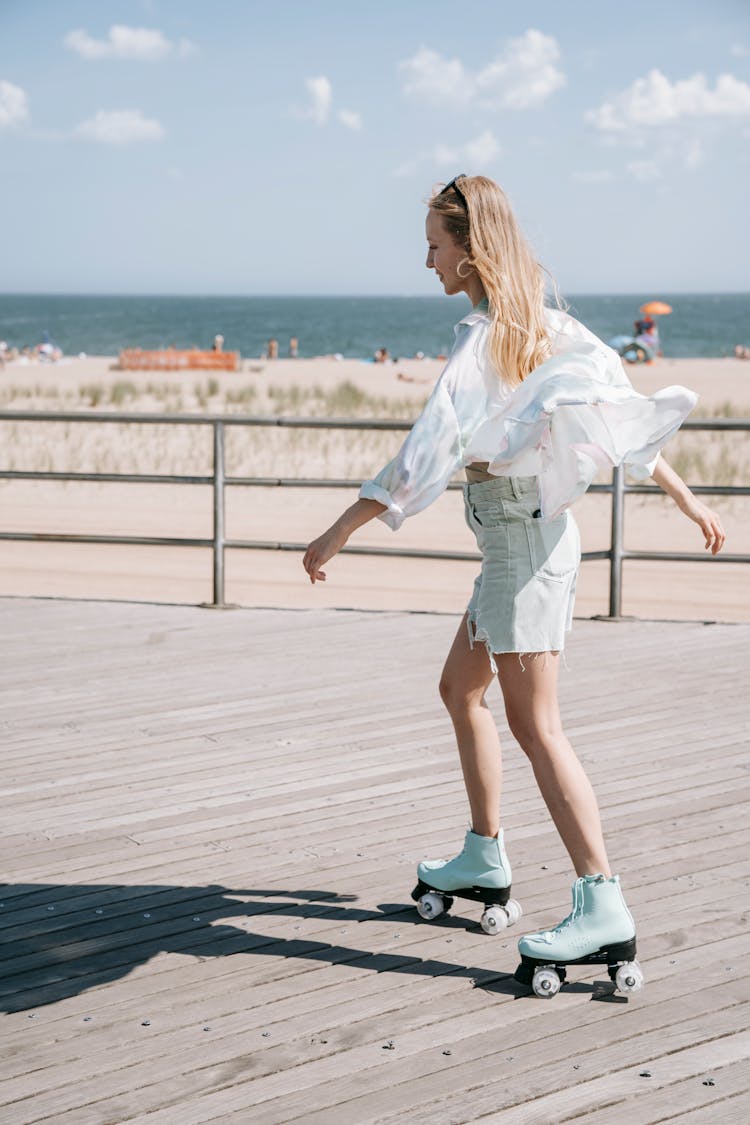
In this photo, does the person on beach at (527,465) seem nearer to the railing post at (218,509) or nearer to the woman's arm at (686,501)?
the woman's arm at (686,501)

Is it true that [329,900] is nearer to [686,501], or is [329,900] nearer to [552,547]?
[552,547]

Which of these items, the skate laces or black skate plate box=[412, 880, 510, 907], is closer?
the skate laces

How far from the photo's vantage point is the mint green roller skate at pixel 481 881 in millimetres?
3428

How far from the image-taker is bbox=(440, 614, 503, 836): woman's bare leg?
3256 millimetres

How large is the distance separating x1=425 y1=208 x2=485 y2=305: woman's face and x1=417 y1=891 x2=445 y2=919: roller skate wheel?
1.44 metres

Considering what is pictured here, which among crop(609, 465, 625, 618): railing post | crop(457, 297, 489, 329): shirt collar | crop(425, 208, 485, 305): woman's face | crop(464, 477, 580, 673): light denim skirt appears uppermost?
crop(425, 208, 485, 305): woman's face

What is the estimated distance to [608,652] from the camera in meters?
6.50

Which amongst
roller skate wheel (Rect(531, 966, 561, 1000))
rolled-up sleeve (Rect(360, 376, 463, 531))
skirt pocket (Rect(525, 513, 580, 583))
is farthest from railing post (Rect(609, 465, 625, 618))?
rolled-up sleeve (Rect(360, 376, 463, 531))

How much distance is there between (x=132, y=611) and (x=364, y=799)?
3.23m

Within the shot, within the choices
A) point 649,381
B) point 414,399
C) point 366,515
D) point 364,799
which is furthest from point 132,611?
point 649,381

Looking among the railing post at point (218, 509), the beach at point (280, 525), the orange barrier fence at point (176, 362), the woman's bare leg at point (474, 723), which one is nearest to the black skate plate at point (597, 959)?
the woman's bare leg at point (474, 723)

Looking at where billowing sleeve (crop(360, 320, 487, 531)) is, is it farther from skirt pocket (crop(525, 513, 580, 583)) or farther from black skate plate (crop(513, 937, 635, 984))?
black skate plate (crop(513, 937, 635, 984))

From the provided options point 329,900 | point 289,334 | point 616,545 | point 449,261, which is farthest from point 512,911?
point 289,334

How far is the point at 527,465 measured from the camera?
2895 mm
